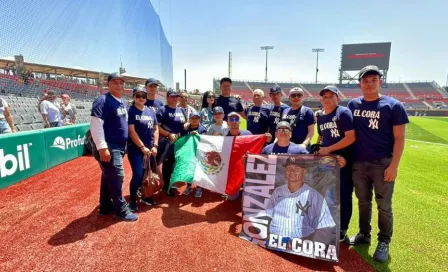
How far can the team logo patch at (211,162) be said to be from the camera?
423cm

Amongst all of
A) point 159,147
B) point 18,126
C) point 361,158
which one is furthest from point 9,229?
point 18,126

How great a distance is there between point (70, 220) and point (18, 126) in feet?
22.9

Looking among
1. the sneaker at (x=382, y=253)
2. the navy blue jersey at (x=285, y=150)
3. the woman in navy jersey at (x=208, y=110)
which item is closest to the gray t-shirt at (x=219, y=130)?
the woman in navy jersey at (x=208, y=110)

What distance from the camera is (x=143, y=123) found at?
12.8 ft

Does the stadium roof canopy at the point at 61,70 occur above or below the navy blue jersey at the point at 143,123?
above

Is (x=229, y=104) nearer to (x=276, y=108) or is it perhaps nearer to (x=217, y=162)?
(x=276, y=108)

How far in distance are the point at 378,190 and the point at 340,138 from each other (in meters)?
0.72

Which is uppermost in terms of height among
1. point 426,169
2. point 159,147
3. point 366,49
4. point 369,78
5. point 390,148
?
point 366,49

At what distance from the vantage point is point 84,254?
9.04ft

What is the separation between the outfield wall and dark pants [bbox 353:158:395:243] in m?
6.03

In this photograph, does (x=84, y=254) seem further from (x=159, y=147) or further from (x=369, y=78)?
(x=369, y=78)

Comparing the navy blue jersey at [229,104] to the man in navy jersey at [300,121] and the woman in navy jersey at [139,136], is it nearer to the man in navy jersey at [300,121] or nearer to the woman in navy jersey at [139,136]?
the man in navy jersey at [300,121]

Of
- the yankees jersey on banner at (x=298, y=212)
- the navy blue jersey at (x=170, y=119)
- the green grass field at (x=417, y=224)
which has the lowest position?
the green grass field at (x=417, y=224)

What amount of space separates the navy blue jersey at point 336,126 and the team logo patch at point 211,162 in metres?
1.76
